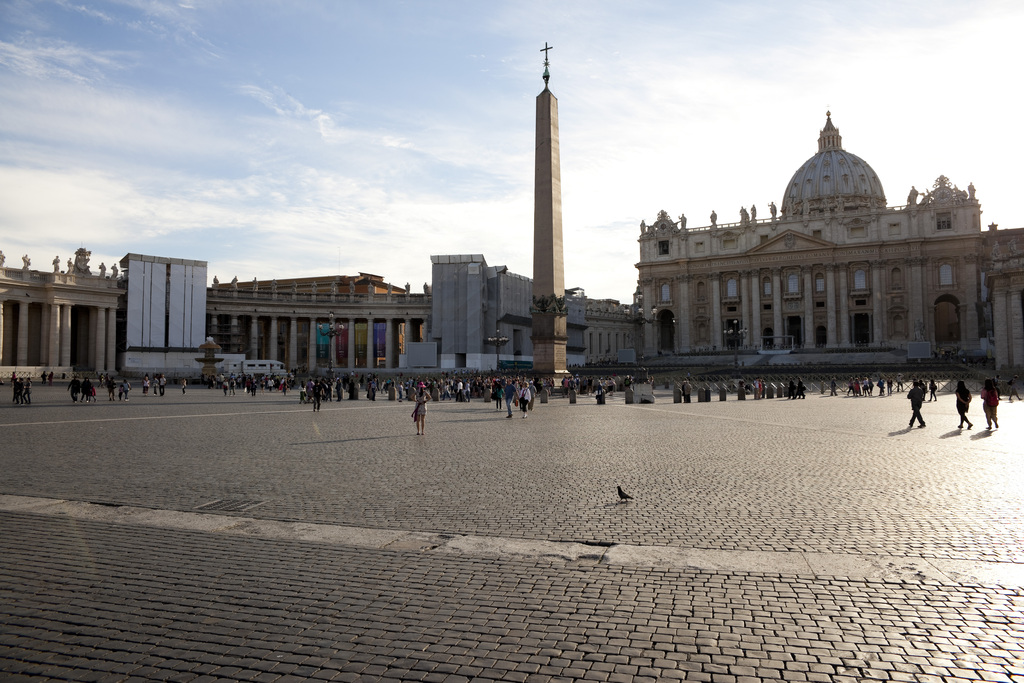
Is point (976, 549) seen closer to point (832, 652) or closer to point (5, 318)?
point (832, 652)

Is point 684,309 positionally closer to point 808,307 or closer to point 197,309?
point 808,307

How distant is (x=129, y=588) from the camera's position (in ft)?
17.1

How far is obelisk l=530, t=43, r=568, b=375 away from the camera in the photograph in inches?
1141

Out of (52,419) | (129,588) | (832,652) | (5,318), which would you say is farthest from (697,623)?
(5,318)

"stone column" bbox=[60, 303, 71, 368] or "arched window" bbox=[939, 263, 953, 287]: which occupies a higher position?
"arched window" bbox=[939, 263, 953, 287]

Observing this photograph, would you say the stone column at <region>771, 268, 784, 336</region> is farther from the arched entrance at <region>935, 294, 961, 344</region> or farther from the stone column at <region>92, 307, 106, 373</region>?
the stone column at <region>92, 307, 106, 373</region>

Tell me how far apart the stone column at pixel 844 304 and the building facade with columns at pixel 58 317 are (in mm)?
74283

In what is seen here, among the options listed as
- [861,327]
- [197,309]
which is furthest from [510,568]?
[861,327]

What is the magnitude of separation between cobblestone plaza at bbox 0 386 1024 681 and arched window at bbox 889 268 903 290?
7899 cm

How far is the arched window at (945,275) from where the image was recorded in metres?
80.5

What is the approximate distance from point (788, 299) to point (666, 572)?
89146 mm

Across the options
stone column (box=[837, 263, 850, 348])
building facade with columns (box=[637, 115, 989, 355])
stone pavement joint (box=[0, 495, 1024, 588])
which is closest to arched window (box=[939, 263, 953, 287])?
building facade with columns (box=[637, 115, 989, 355])

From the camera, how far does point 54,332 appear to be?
55.7 metres

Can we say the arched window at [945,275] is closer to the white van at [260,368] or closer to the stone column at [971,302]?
the stone column at [971,302]
